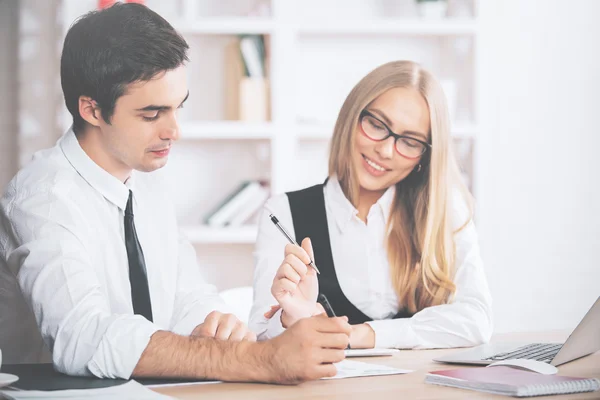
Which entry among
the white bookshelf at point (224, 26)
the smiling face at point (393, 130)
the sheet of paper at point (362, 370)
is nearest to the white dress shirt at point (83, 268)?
the sheet of paper at point (362, 370)

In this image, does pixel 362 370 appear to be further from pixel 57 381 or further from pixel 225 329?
pixel 57 381

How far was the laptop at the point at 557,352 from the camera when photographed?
56.6 inches

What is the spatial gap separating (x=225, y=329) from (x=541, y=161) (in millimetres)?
2845

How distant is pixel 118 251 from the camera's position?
1.71 meters

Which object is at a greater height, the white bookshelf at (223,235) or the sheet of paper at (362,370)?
the sheet of paper at (362,370)

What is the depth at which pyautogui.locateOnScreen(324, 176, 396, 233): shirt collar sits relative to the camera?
2184 millimetres

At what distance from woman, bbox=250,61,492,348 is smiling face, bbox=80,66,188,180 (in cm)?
50

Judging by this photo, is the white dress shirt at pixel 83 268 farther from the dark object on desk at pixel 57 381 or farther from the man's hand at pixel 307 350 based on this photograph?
the man's hand at pixel 307 350

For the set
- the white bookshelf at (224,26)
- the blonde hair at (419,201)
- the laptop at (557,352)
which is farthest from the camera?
the white bookshelf at (224,26)

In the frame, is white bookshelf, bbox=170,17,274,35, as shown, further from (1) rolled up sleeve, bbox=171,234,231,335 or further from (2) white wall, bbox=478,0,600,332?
(1) rolled up sleeve, bbox=171,234,231,335

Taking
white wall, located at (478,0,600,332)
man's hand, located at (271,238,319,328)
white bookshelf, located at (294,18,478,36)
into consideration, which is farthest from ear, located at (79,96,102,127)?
white wall, located at (478,0,600,332)

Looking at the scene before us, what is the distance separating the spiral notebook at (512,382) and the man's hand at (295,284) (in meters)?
0.32

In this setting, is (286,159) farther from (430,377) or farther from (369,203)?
(430,377)

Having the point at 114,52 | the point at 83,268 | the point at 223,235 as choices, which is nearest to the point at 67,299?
the point at 83,268
